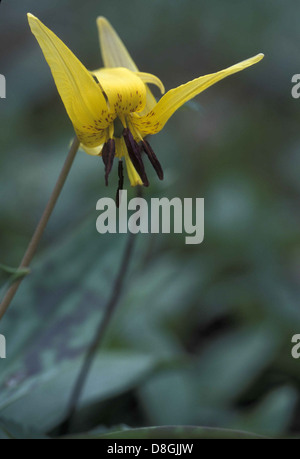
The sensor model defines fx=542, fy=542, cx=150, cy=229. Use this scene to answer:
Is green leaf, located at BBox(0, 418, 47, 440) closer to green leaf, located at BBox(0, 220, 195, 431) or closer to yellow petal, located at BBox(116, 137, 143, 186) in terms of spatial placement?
green leaf, located at BBox(0, 220, 195, 431)

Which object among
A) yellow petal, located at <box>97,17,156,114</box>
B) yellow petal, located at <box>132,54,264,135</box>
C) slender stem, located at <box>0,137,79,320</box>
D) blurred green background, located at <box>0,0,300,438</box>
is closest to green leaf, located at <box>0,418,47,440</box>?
blurred green background, located at <box>0,0,300,438</box>

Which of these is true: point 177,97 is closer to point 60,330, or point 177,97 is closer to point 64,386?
point 60,330

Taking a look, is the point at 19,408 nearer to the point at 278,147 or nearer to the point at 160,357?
the point at 160,357

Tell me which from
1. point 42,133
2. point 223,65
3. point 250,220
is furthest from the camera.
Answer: point 223,65

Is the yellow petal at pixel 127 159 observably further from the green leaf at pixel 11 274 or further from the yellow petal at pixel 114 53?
the green leaf at pixel 11 274

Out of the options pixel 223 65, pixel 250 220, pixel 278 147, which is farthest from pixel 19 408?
pixel 223 65

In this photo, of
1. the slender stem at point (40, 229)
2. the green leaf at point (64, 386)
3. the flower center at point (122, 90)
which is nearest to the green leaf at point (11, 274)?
the slender stem at point (40, 229)
